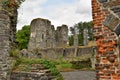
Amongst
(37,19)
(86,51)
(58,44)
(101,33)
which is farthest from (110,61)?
(58,44)

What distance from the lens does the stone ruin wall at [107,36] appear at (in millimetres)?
4787

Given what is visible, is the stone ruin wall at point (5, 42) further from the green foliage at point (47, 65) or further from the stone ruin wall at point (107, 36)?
the stone ruin wall at point (107, 36)

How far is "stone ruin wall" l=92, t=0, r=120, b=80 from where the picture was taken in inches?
188

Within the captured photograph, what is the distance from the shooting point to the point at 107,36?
496cm

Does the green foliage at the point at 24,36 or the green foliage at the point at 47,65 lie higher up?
the green foliage at the point at 24,36

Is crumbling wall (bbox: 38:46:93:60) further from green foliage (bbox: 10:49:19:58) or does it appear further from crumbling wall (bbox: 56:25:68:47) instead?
green foliage (bbox: 10:49:19:58)

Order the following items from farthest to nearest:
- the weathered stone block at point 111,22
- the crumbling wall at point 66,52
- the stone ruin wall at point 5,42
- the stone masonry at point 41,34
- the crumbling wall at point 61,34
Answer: the crumbling wall at point 61,34 → the stone masonry at point 41,34 → the crumbling wall at point 66,52 → the stone ruin wall at point 5,42 → the weathered stone block at point 111,22

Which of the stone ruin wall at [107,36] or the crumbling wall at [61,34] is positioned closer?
the stone ruin wall at [107,36]

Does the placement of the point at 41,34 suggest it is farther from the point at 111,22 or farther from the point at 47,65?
the point at 111,22

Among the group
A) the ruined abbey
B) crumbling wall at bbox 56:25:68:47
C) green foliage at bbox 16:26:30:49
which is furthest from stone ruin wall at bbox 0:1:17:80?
green foliage at bbox 16:26:30:49

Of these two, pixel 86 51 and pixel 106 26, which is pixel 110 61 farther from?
pixel 86 51

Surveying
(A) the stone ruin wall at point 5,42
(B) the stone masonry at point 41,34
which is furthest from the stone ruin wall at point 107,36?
(B) the stone masonry at point 41,34

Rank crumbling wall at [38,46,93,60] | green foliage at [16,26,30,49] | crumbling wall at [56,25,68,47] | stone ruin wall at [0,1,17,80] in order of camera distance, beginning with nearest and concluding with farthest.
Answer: stone ruin wall at [0,1,17,80], crumbling wall at [38,46,93,60], crumbling wall at [56,25,68,47], green foliage at [16,26,30,49]

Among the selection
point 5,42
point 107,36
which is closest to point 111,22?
point 107,36
